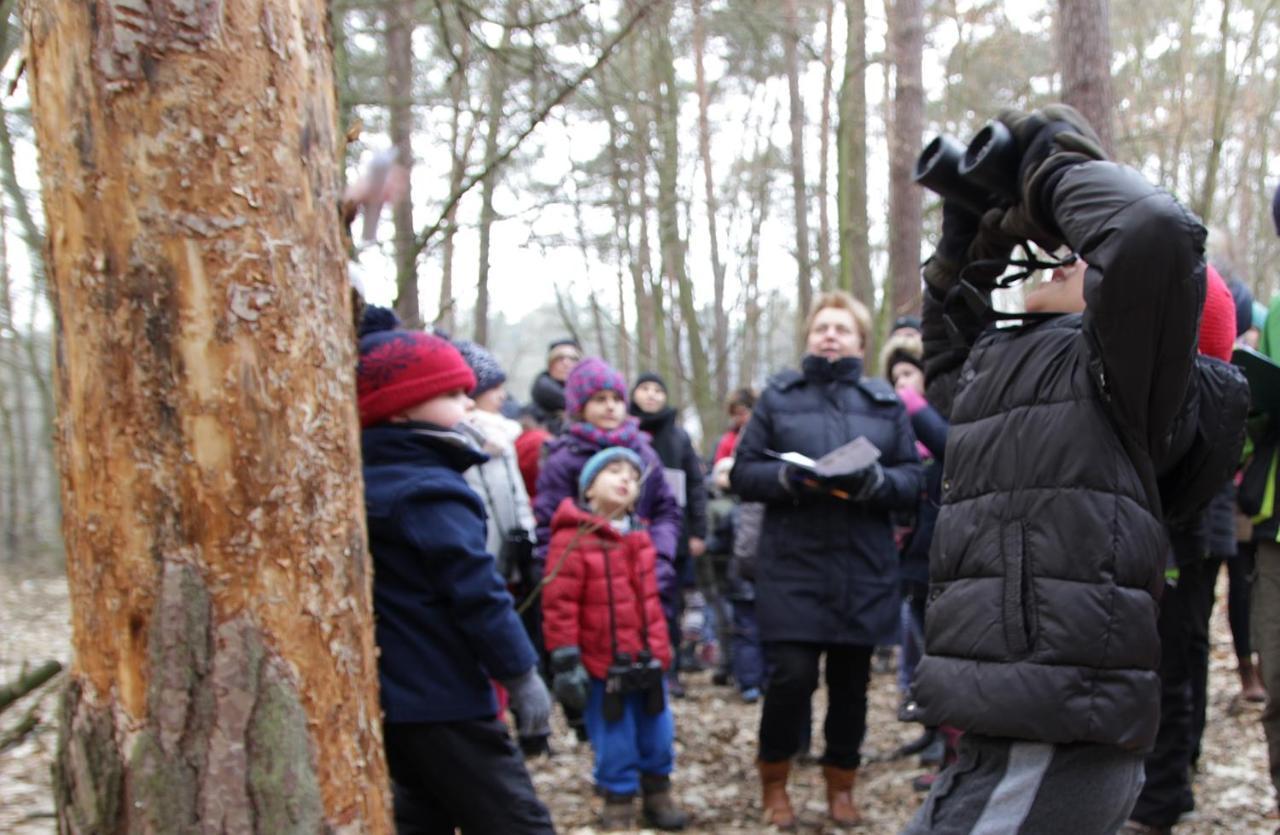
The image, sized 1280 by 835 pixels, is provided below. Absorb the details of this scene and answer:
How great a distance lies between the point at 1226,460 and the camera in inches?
91.6

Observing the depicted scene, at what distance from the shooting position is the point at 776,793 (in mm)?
4246

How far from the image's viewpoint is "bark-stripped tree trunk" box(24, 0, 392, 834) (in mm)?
1796

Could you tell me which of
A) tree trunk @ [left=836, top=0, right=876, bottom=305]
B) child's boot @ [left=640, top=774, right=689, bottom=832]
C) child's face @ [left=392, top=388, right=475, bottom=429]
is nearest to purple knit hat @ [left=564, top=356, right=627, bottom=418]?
child's boot @ [left=640, top=774, right=689, bottom=832]

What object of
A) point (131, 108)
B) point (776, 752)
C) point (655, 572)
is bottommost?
point (776, 752)

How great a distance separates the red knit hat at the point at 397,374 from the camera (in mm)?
2867

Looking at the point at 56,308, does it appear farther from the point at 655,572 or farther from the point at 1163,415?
the point at 655,572

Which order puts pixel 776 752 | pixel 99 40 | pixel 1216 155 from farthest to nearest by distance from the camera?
1. pixel 1216 155
2. pixel 776 752
3. pixel 99 40

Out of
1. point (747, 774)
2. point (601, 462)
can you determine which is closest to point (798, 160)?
point (601, 462)

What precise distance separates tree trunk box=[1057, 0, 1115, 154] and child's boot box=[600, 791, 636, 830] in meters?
3.85

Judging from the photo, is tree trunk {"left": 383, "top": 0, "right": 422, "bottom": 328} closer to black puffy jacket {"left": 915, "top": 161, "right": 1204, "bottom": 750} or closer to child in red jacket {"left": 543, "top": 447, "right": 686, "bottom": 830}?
child in red jacket {"left": 543, "top": 447, "right": 686, "bottom": 830}

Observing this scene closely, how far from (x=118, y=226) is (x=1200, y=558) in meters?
Result: 3.69

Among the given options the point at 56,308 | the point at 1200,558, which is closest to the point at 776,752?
the point at 1200,558

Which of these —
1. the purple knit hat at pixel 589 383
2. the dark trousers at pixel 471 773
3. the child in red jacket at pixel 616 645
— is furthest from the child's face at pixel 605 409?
the dark trousers at pixel 471 773

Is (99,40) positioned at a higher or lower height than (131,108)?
higher
